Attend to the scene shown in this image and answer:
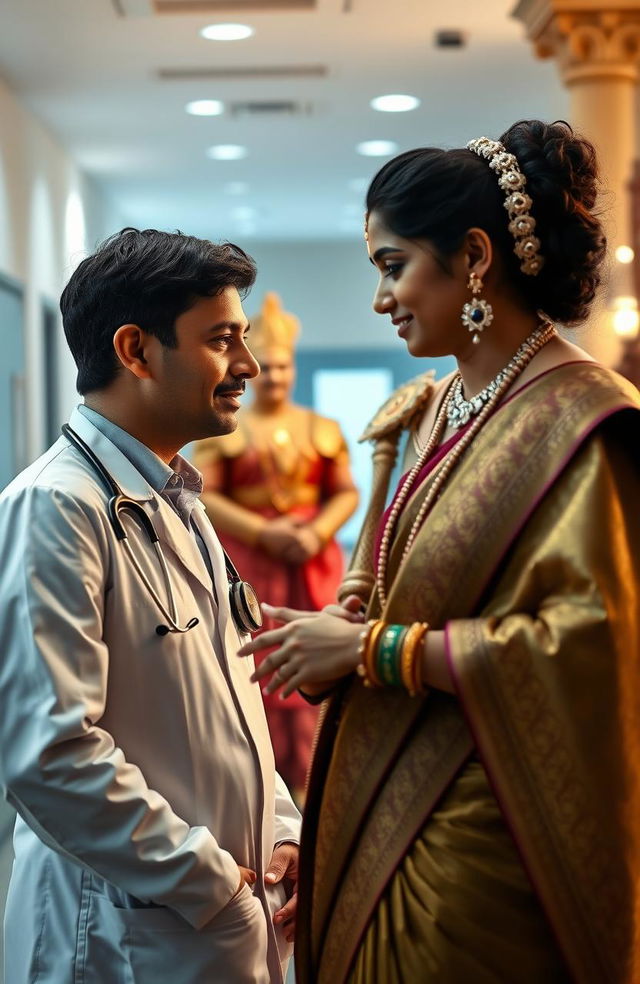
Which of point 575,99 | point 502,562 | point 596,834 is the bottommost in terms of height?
point 596,834

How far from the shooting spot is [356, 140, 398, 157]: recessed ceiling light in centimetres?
927

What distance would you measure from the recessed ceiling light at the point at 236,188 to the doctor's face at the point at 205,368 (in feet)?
29.9

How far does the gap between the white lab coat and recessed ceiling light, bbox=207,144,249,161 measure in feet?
25.5

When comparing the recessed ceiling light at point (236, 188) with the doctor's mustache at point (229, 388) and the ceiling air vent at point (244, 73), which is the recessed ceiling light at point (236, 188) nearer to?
the ceiling air vent at point (244, 73)

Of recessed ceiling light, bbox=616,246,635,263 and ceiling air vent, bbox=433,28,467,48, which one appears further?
ceiling air vent, bbox=433,28,467,48

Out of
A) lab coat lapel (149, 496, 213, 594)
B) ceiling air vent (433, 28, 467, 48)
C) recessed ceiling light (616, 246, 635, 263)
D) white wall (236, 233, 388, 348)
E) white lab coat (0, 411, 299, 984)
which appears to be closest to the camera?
white lab coat (0, 411, 299, 984)

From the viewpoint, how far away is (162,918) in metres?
1.68

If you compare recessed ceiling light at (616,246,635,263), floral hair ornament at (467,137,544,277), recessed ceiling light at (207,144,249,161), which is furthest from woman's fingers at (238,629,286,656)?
recessed ceiling light at (207,144,249,161)

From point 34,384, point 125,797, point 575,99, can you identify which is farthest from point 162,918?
point 34,384

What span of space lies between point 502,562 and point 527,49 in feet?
18.8

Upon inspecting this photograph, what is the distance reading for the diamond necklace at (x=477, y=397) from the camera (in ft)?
5.90

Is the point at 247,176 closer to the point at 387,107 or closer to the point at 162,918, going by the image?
the point at 387,107

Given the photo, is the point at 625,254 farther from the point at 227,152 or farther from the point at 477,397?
the point at 477,397

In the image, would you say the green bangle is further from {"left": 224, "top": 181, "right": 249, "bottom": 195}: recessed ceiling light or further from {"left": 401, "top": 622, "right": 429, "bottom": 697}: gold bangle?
{"left": 224, "top": 181, "right": 249, "bottom": 195}: recessed ceiling light
